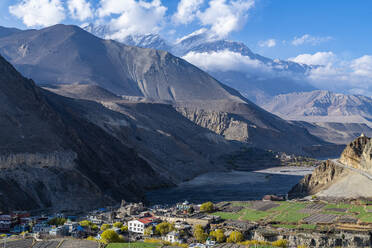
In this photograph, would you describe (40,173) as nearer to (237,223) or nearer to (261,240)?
(237,223)

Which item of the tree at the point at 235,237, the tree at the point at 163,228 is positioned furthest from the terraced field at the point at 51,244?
the tree at the point at 235,237

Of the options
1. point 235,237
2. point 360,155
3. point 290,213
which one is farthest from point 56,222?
point 360,155

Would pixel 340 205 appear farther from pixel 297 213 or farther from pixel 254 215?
pixel 254 215

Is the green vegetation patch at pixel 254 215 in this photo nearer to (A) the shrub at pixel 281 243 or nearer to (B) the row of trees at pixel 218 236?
(B) the row of trees at pixel 218 236

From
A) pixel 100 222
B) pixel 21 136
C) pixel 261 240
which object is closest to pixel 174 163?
pixel 21 136

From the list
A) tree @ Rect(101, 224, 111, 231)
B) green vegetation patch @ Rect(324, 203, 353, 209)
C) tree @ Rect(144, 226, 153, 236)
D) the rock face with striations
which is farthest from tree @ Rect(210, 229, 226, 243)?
the rock face with striations

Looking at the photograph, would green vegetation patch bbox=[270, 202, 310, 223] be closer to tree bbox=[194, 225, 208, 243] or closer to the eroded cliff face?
tree bbox=[194, 225, 208, 243]
